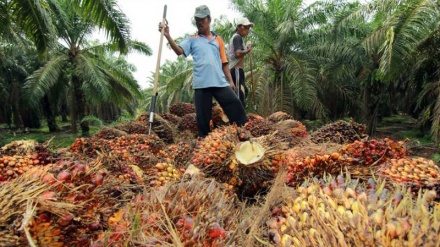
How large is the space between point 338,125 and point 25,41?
42.4ft

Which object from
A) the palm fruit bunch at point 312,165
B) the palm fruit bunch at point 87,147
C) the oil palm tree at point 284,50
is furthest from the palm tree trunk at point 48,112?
the palm fruit bunch at point 312,165

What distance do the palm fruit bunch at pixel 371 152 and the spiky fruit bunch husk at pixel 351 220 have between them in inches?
32.4

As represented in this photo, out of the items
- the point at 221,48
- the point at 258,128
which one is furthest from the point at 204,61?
the point at 258,128

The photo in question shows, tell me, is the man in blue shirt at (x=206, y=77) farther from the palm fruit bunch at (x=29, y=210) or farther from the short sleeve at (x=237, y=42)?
the palm fruit bunch at (x=29, y=210)

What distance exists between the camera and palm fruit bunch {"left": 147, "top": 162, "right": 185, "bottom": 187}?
7.18 feet

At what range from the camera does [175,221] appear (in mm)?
1358

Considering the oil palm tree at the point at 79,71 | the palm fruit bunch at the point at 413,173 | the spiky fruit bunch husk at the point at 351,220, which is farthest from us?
the oil palm tree at the point at 79,71

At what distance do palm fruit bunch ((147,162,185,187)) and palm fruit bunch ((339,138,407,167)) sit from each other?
1.17 meters

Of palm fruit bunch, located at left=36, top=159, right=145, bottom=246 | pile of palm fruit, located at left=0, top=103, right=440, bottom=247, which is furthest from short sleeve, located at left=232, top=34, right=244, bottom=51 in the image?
palm fruit bunch, located at left=36, top=159, right=145, bottom=246

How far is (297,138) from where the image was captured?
12.8 ft

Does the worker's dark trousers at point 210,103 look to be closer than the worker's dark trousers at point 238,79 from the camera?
Yes

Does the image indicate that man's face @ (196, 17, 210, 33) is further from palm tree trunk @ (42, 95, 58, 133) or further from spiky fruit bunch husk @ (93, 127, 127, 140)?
Result: palm tree trunk @ (42, 95, 58, 133)

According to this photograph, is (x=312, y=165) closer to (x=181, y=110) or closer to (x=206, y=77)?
(x=206, y=77)

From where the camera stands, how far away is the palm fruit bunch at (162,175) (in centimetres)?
219
